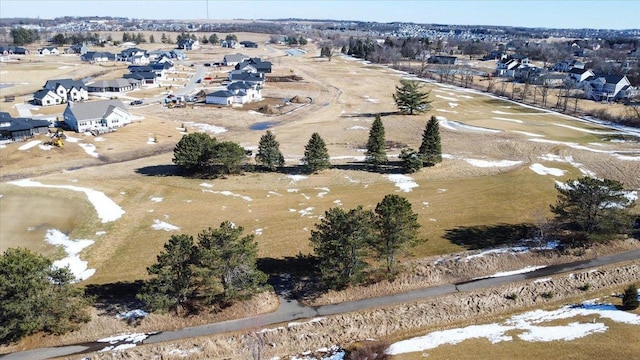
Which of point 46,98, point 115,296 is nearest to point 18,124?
point 46,98

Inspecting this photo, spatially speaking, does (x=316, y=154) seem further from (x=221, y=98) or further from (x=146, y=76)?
(x=146, y=76)

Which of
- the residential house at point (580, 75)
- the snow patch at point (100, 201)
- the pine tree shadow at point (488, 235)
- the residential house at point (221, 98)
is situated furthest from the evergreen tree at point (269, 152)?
the residential house at point (580, 75)

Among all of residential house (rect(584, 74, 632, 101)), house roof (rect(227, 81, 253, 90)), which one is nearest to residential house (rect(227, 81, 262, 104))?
house roof (rect(227, 81, 253, 90))

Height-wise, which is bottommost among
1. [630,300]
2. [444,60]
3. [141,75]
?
[630,300]

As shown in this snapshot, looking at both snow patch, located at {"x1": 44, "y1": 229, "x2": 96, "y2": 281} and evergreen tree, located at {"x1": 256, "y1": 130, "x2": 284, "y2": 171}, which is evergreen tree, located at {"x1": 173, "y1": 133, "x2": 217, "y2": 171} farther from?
snow patch, located at {"x1": 44, "y1": 229, "x2": 96, "y2": 281}

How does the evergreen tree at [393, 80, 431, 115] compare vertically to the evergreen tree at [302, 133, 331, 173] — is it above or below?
above

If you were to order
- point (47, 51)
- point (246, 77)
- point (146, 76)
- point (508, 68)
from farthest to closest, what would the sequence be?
point (47, 51)
point (508, 68)
point (146, 76)
point (246, 77)

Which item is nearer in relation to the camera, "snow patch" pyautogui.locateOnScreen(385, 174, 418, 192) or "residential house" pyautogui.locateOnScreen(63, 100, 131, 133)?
"snow patch" pyautogui.locateOnScreen(385, 174, 418, 192)

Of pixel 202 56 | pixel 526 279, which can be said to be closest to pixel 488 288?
pixel 526 279

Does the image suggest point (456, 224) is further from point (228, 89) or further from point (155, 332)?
point (228, 89)
